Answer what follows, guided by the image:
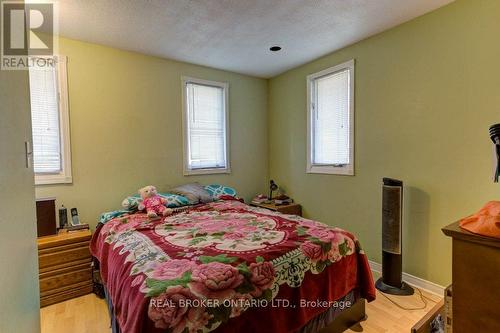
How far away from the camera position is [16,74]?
3.46 ft

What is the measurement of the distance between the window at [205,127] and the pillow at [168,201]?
1.98 feet

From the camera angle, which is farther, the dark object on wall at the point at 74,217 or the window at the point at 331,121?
the window at the point at 331,121

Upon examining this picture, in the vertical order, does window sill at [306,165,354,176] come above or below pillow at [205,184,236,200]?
above

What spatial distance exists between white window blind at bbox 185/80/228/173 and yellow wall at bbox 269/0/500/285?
5.13 feet

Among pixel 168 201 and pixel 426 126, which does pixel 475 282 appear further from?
pixel 168 201

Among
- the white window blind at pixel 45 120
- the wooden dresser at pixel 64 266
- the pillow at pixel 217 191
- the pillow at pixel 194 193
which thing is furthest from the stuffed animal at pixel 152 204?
the white window blind at pixel 45 120

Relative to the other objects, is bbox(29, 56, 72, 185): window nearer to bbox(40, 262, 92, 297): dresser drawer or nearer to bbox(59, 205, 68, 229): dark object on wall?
bbox(59, 205, 68, 229): dark object on wall

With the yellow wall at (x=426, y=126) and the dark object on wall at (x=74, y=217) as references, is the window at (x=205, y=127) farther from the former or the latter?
the yellow wall at (x=426, y=126)

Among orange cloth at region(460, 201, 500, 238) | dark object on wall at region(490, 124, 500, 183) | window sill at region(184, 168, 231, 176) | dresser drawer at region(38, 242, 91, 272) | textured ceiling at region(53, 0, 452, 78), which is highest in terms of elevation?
textured ceiling at region(53, 0, 452, 78)

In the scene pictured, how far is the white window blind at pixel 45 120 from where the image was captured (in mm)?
2529

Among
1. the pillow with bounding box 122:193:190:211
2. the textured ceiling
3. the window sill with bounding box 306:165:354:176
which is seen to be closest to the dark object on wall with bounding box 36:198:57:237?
the pillow with bounding box 122:193:190:211

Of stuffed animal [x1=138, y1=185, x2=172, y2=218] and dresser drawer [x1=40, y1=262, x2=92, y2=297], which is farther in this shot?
stuffed animal [x1=138, y1=185, x2=172, y2=218]

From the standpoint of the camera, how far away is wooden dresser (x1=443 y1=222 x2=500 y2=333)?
2.80ft

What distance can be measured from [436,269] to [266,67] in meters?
3.16
